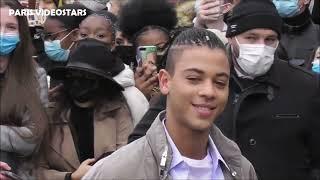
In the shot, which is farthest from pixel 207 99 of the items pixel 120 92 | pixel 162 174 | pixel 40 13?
pixel 40 13

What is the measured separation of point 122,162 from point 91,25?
9.30 feet

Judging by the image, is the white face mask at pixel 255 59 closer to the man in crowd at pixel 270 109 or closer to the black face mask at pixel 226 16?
the man in crowd at pixel 270 109

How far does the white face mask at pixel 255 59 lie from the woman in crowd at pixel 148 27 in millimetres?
805

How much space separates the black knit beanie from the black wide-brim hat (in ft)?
2.67

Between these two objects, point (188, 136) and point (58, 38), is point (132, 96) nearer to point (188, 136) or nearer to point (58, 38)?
point (58, 38)

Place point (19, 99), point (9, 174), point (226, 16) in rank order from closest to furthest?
point (9, 174)
point (19, 99)
point (226, 16)

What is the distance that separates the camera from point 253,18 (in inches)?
151

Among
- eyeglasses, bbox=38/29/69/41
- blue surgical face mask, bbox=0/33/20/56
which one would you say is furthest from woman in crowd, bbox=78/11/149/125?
blue surgical face mask, bbox=0/33/20/56

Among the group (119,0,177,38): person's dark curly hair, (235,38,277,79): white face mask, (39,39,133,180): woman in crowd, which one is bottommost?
(39,39,133,180): woman in crowd

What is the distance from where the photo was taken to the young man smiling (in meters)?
2.35

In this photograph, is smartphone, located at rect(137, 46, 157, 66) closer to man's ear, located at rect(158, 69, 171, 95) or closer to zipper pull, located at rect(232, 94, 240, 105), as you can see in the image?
zipper pull, located at rect(232, 94, 240, 105)

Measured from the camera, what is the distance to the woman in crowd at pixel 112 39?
160 inches

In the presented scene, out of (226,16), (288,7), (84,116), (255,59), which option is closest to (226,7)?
(226,16)

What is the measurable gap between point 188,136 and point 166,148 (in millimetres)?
116
